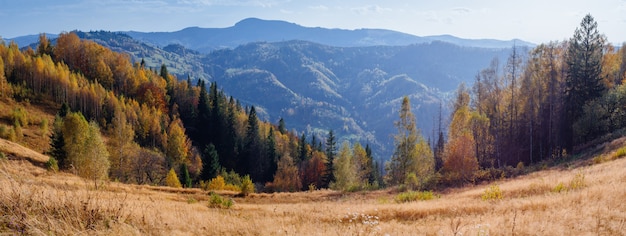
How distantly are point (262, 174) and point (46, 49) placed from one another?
80335mm

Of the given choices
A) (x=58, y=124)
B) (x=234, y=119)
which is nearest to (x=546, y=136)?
(x=58, y=124)

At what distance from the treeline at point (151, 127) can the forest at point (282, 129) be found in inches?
11.7

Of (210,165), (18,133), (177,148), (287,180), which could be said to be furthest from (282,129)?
(18,133)

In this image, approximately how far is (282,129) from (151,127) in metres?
42.2

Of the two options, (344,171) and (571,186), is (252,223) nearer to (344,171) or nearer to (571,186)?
(571,186)

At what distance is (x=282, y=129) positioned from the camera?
377ft

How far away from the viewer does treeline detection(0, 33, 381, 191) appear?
61.2 m

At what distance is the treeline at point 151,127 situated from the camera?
201 ft

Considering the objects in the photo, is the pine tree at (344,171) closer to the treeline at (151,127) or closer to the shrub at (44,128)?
the treeline at (151,127)

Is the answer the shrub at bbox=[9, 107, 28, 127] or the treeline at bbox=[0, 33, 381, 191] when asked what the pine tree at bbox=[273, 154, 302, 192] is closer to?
the treeline at bbox=[0, 33, 381, 191]

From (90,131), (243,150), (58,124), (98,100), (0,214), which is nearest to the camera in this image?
(0,214)

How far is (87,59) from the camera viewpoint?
10319cm

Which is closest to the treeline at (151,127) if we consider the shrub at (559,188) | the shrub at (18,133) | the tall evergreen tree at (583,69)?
the shrub at (18,133)

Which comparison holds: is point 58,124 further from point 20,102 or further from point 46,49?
point 46,49
